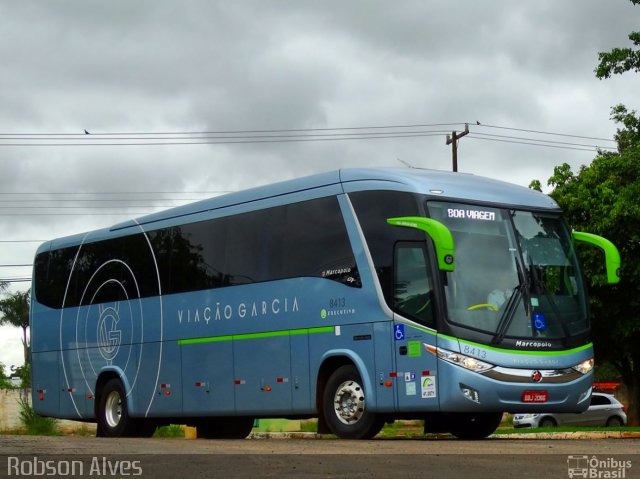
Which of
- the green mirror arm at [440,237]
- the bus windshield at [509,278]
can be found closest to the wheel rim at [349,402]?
the bus windshield at [509,278]

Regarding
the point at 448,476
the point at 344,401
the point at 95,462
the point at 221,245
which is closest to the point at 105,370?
the point at 221,245

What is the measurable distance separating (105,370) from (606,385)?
46215mm

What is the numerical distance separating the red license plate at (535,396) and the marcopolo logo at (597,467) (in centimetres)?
386

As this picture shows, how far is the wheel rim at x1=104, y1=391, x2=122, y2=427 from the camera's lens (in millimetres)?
22219

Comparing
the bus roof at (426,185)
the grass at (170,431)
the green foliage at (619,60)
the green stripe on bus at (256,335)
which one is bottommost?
the grass at (170,431)

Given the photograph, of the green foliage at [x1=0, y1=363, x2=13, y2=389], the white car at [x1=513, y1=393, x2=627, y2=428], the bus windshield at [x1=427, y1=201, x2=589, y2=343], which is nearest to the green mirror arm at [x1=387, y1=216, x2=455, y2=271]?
the bus windshield at [x1=427, y1=201, x2=589, y2=343]

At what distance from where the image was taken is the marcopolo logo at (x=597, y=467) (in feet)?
33.4

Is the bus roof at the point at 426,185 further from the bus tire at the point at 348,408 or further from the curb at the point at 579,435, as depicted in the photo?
the curb at the point at 579,435

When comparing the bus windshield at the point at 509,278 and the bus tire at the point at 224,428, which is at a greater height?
the bus windshield at the point at 509,278

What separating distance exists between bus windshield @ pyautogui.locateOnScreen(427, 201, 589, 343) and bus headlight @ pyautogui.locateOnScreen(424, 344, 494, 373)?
38 cm

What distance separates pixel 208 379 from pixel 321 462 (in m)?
8.88

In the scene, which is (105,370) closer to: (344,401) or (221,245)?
(221,245)

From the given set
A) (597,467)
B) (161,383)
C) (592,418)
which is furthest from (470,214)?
(592,418)

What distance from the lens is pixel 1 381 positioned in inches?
2562
